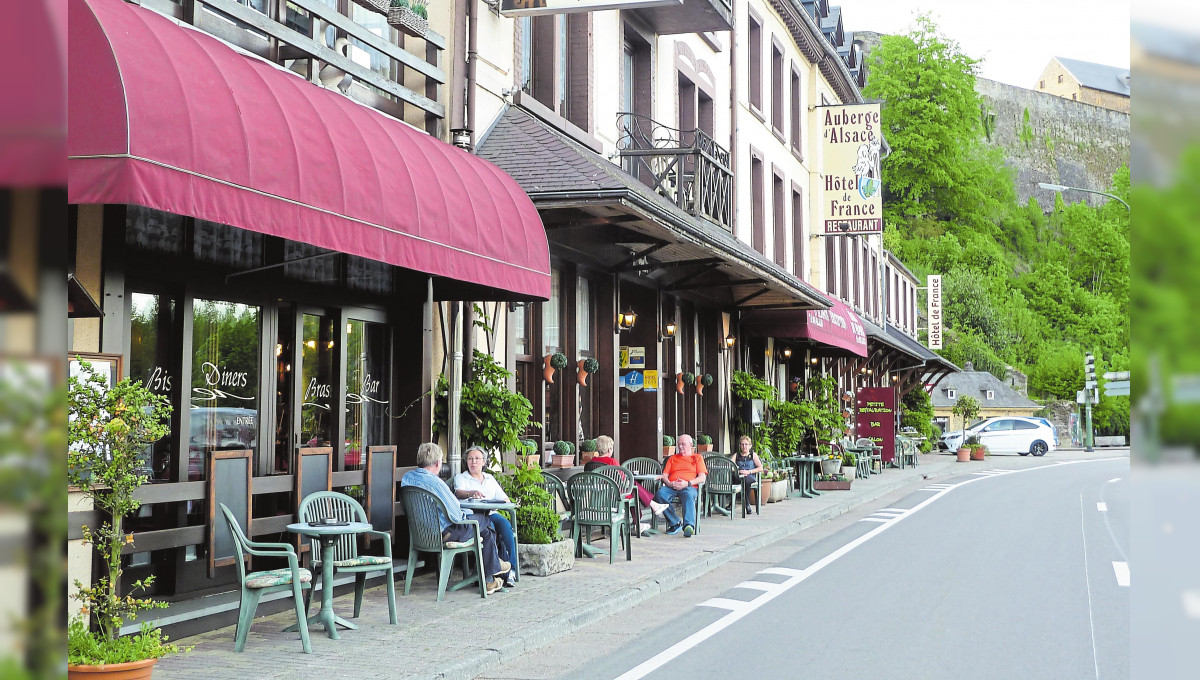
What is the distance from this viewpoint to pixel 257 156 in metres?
6.83

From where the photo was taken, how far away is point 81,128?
555cm

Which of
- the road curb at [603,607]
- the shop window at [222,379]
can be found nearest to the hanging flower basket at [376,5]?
the shop window at [222,379]

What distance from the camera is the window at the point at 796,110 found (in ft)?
99.7

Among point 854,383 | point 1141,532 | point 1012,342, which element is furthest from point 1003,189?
point 1141,532

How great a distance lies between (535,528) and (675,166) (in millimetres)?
8658

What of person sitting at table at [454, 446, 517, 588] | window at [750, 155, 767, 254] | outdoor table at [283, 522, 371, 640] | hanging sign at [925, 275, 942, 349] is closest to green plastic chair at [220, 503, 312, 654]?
outdoor table at [283, 522, 371, 640]

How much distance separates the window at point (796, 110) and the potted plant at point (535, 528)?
2101cm

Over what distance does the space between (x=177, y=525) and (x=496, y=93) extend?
698cm

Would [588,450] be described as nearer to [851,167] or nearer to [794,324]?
[794,324]

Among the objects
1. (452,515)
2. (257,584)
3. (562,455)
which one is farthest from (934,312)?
(257,584)

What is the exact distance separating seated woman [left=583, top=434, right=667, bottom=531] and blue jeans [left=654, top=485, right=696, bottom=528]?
0.91 ft

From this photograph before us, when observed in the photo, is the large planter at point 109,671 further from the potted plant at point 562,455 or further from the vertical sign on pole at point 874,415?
the vertical sign on pole at point 874,415

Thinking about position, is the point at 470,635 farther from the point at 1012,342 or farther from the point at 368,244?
the point at 1012,342

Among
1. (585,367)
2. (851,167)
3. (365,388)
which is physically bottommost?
(365,388)
